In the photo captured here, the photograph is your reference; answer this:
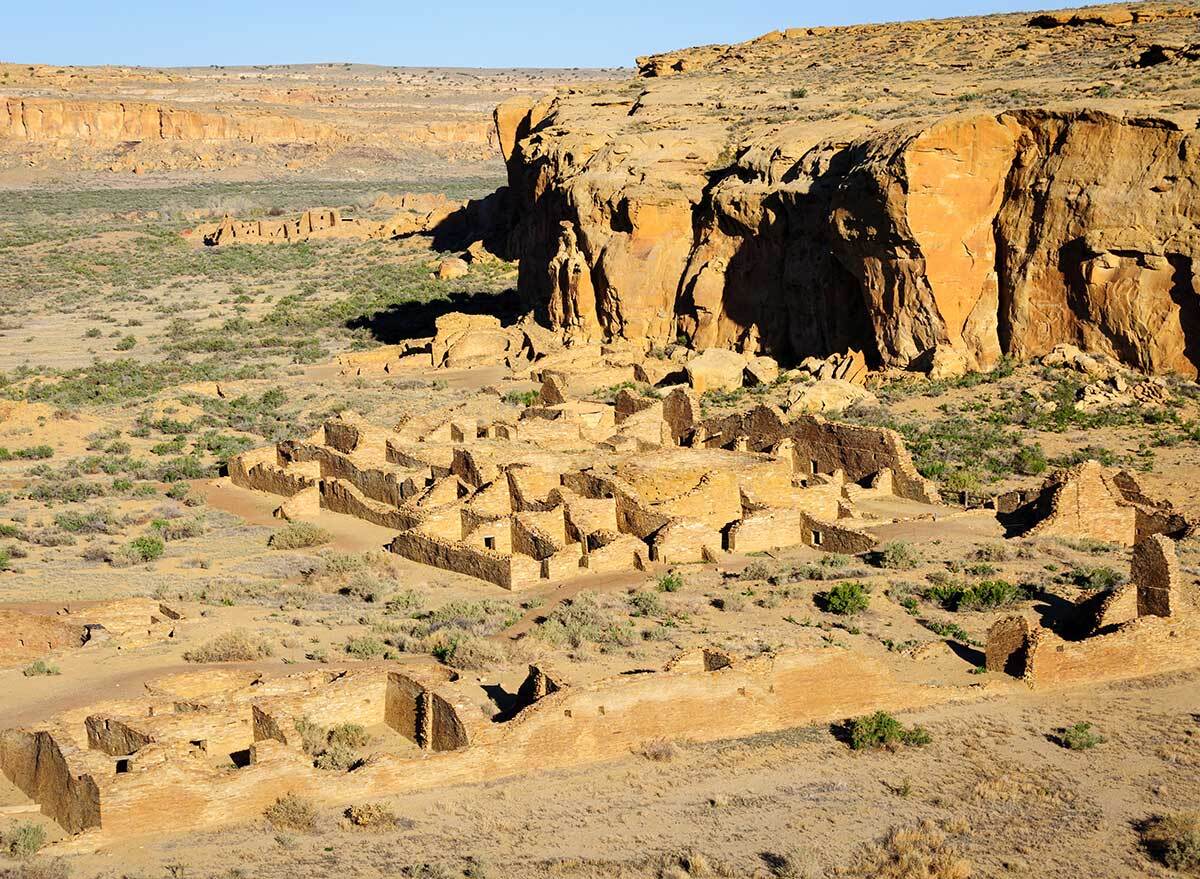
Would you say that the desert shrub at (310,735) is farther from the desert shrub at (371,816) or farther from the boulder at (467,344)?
the boulder at (467,344)

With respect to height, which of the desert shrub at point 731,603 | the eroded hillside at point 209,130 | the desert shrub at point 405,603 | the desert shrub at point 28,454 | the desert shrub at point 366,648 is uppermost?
the eroded hillside at point 209,130

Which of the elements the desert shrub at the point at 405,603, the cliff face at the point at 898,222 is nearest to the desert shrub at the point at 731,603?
the desert shrub at the point at 405,603

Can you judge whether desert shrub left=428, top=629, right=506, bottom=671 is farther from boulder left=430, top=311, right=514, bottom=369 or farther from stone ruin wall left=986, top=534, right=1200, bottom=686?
boulder left=430, top=311, right=514, bottom=369

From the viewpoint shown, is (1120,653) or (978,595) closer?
(1120,653)

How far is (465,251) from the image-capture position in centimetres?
6956

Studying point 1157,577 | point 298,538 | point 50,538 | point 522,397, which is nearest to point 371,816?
point 1157,577

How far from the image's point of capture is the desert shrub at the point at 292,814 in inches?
528

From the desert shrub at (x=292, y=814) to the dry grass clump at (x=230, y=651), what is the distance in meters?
5.35

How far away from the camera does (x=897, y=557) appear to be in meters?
21.5

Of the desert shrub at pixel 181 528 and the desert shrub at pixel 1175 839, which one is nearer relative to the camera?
the desert shrub at pixel 1175 839

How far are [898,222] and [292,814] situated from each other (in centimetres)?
2467

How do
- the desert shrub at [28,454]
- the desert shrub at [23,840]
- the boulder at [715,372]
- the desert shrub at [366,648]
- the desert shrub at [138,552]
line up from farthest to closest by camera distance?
the boulder at [715,372]
the desert shrub at [28,454]
the desert shrub at [138,552]
the desert shrub at [366,648]
the desert shrub at [23,840]

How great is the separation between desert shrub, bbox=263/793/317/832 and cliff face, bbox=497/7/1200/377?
2389 centimetres

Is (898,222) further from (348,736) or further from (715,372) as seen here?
(348,736)
